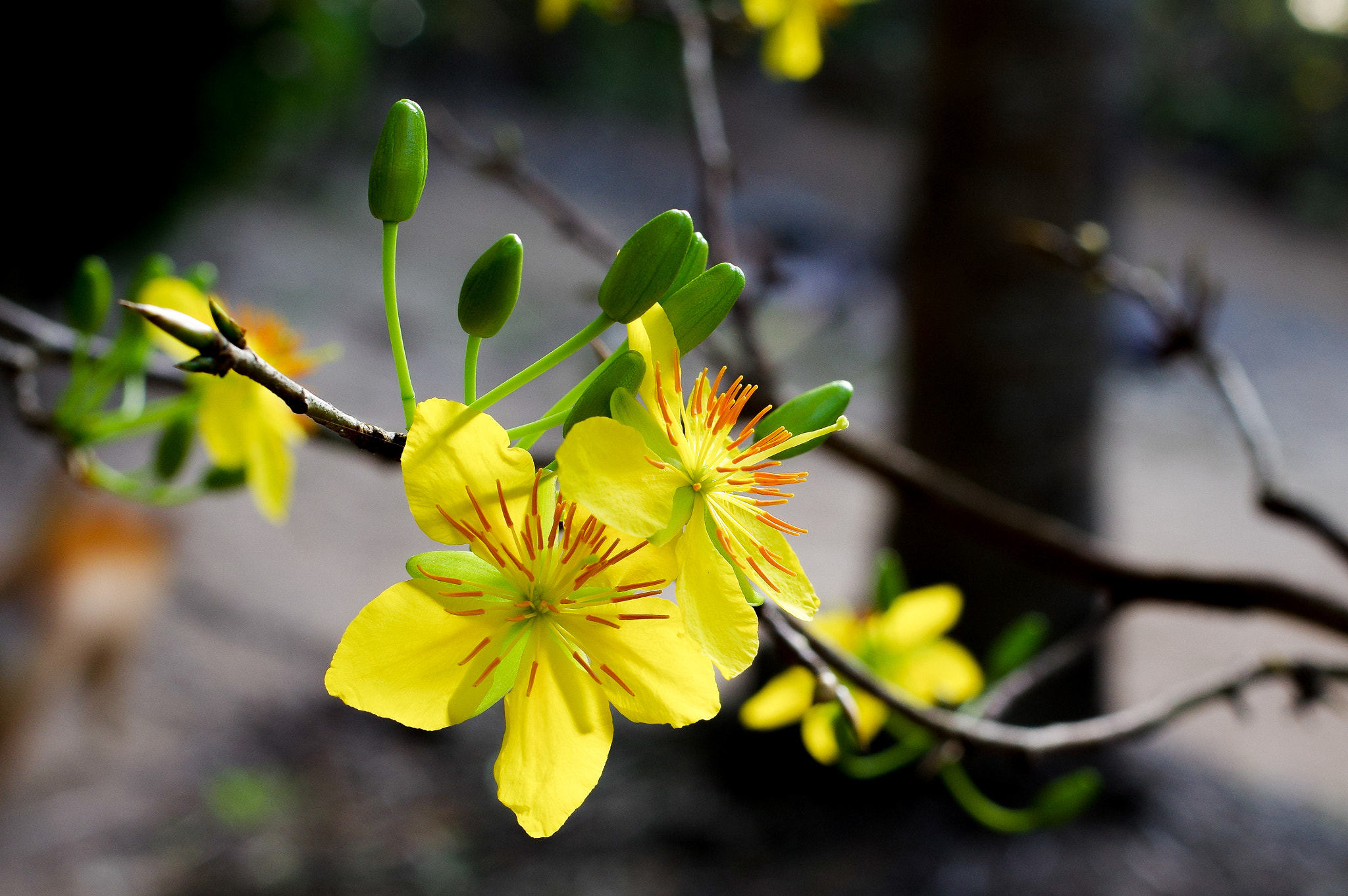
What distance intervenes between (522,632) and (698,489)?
11cm

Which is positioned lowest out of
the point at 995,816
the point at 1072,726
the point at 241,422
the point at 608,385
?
the point at 995,816

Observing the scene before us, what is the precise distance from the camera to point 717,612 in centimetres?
41

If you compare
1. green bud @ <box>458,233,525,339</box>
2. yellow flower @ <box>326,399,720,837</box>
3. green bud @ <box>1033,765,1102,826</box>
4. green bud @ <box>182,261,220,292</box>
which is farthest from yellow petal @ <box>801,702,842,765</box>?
green bud @ <box>182,261,220,292</box>

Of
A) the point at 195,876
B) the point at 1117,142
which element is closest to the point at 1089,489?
the point at 1117,142

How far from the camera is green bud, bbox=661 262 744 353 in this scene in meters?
0.43

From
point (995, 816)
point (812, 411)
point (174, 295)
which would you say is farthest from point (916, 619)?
point (174, 295)

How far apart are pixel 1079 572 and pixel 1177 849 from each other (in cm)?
175

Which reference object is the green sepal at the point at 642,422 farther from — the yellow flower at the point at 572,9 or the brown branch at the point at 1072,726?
the yellow flower at the point at 572,9

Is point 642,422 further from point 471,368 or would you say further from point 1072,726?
point 1072,726

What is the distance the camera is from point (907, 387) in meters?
2.55

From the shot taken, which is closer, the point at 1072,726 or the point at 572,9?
the point at 1072,726

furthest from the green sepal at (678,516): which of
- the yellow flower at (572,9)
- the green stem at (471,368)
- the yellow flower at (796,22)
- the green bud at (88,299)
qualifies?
the yellow flower at (572,9)

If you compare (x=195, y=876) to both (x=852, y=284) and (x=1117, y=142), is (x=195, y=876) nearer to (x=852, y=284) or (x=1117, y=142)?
(x=1117, y=142)

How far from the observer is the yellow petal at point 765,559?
0.42 meters
